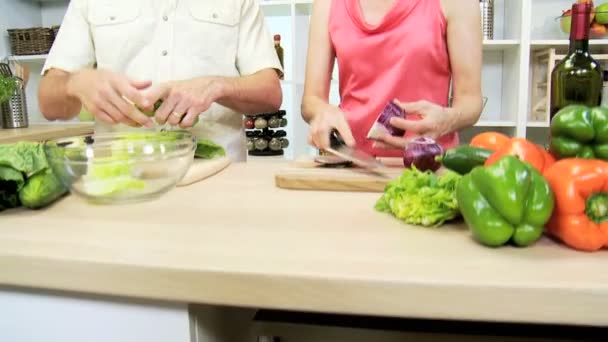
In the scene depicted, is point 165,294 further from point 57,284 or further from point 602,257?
point 602,257

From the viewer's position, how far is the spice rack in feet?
8.43

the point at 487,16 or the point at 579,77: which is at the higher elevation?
the point at 487,16

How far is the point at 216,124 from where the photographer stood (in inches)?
59.6

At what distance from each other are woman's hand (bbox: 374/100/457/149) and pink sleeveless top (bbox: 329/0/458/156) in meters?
0.19

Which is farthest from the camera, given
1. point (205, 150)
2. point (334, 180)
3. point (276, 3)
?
point (276, 3)

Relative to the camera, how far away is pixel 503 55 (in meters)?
2.73

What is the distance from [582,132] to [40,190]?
0.73 meters

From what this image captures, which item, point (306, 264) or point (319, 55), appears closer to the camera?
point (306, 264)

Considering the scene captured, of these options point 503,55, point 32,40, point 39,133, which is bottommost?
point 39,133

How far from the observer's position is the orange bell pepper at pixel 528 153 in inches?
25.0

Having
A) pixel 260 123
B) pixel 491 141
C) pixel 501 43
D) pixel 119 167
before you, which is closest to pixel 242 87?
pixel 119 167

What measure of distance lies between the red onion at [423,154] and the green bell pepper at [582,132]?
0.26m

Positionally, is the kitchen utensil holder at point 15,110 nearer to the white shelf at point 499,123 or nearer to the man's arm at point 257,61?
the man's arm at point 257,61

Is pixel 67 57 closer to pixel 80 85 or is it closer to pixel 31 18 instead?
pixel 80 85
